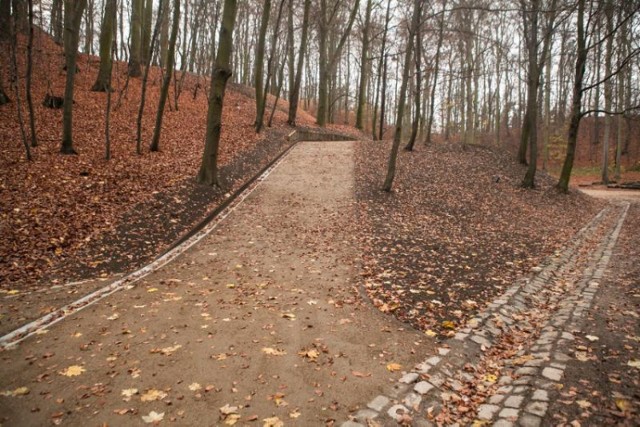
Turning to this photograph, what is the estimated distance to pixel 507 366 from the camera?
4.52 metres

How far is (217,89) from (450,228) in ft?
25.1

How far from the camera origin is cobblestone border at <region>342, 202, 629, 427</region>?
11.9ft

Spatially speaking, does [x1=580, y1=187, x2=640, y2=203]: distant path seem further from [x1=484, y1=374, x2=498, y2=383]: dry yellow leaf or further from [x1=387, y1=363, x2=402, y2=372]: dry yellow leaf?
[x1=387, y1=363, x2=402, y2=372]: dry yellow leaf

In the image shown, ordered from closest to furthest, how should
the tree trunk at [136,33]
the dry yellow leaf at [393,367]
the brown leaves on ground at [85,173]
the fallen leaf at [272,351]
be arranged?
the dry yellow leaf at [393,367], the fallen leaf at [272,351], the brown leaves on ground at [85,173], the tree trunk at [136,33]

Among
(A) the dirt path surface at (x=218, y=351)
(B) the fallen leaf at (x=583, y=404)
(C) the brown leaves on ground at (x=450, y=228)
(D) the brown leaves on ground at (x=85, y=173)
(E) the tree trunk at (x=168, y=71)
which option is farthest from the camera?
(E) the tree trunk at (x=168, y=71)

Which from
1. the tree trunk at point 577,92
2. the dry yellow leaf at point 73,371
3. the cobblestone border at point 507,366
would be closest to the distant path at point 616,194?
the tree trunk at point 577,92

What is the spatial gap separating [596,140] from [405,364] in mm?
41195

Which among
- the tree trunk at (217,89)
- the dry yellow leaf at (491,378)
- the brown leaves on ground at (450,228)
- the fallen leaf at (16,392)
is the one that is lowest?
the fallen leaf at (16,392)

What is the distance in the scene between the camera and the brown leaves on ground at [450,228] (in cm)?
635

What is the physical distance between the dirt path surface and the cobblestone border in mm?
254

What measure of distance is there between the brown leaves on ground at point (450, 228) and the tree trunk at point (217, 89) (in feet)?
15.3

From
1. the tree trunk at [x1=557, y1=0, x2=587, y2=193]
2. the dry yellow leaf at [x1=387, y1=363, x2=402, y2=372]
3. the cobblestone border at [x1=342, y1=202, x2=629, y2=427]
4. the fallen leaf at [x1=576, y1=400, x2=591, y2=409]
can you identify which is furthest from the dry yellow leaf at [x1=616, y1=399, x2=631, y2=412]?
the tree trunk at [x1=557, y1=0, x2=587, y2=193]

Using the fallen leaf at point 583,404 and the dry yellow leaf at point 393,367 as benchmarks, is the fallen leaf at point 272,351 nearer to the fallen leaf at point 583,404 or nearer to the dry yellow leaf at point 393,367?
the dry yellow leaf at point 393,367

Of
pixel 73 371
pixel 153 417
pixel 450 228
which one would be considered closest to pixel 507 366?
pixel 153 417
